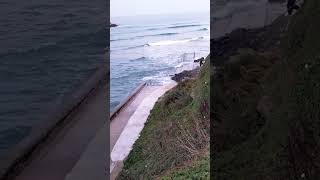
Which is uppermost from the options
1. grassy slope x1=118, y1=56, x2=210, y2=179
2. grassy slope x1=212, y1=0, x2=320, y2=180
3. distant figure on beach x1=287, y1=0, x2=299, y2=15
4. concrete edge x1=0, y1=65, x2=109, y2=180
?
distant figure on beach x1=287, y1=0, x2=299, y2=15

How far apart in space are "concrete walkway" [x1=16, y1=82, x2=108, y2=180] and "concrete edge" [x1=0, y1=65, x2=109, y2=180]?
32 centimetres

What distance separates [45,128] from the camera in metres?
15.5

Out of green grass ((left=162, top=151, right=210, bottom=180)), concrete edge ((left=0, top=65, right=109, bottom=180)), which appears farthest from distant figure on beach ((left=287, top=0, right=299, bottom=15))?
concrete edge ((left=0, top=65, right=109, bottom=180))

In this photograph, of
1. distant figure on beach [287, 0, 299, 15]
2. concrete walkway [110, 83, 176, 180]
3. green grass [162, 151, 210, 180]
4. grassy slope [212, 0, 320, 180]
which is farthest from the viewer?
concrete walkway [110, 83, 176, 180]

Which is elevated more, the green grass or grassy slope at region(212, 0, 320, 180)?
grassy slope at region(212, 0, 320, 180)

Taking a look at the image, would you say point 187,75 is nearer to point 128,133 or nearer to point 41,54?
point 41,54

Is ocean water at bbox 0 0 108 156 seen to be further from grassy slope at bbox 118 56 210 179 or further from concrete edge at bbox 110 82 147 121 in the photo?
grassy slope at bbox 118 56 210 179

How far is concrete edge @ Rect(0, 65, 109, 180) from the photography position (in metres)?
11.7

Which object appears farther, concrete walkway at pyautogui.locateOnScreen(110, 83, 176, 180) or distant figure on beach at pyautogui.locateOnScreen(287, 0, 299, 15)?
concrete walkway at pyautogui.locateOnScreen(110, 83, 176, 180)

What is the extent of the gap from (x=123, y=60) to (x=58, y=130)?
21469 millimetres

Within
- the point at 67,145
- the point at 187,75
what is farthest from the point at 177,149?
the point at 187,75

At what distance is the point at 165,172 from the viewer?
7262mm

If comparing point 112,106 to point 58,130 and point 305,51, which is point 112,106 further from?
point 305,51

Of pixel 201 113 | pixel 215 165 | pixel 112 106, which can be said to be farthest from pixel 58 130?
pixel 215 165
